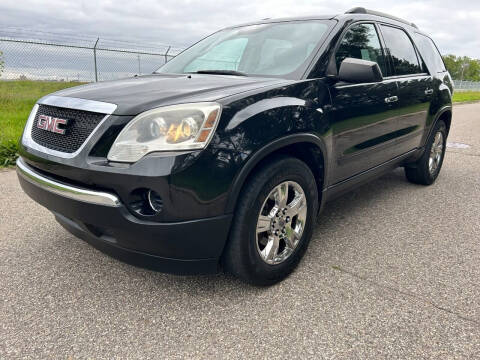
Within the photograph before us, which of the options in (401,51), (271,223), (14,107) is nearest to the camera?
(271,223)

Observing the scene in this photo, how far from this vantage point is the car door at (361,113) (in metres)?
2.80

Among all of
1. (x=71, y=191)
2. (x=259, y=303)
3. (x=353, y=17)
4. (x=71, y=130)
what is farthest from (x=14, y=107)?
(x=259, y=303)

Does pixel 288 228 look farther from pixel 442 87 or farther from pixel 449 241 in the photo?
pixel 442 87

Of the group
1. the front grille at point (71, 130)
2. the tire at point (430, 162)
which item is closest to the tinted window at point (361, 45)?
the tire at point (430, 162)

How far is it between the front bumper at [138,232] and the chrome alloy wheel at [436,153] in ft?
11.7

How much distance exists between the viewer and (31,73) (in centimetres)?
1003

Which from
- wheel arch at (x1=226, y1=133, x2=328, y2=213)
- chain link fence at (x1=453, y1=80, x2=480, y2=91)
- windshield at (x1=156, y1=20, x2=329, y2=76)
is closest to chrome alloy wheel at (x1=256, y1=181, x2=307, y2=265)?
wheel arch at (x1=226, y1=133, x2=328, y2=213)

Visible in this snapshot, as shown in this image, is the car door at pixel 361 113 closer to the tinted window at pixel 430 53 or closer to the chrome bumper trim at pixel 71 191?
the tinted window at pixel 430 53

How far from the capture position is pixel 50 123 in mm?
2248

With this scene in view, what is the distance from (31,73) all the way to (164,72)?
8392 millimetres

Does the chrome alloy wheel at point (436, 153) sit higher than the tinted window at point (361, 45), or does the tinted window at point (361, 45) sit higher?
the tinted window at point (361, 45)

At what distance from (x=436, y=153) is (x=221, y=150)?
3818 millimetres

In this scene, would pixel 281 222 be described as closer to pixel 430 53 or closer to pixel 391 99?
pixel 391 99

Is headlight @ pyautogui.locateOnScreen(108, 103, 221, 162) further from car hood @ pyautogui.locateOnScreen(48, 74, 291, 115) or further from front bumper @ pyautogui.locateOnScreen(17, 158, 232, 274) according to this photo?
front bumper @ pyautogui.locateOnScreen(17, 158, 232, 274)
